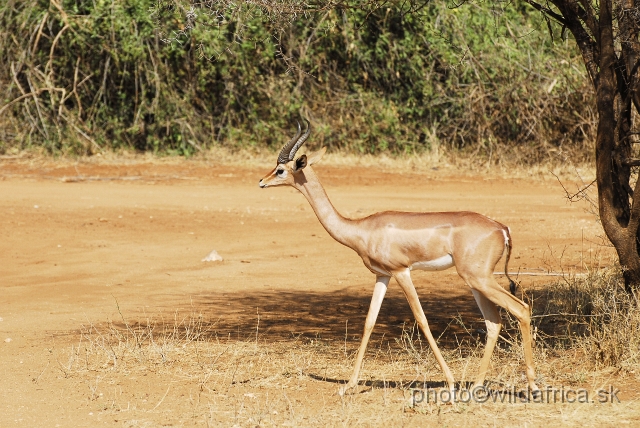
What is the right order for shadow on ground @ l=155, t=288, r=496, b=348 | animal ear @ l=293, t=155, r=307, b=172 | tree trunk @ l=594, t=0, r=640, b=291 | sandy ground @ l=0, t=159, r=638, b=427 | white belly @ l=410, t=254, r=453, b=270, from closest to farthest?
white belly @ l=410, t=254, r=453, b=270
animal ear @ l=293, t=155, r=307, b=172
sandy ground @ l=0, t=159, r=638, b=427
tree trunk @ l=594, t=0, r=640, b=291
shadow on ground @ l=155, t=288, r=496, b=348

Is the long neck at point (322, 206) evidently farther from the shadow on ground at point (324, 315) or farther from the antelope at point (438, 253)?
the shadow on ground at point (324, 315)

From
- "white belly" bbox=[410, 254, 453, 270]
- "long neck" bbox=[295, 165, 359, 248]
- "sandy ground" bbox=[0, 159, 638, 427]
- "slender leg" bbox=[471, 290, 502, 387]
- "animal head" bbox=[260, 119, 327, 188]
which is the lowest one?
"sandy ground" bbox=[0, 159, 638, 427]

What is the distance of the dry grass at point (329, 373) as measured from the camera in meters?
5.28

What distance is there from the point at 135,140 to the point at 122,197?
4332 mm

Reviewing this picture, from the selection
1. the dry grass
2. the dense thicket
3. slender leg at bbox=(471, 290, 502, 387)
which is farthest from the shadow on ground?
the dense thicket

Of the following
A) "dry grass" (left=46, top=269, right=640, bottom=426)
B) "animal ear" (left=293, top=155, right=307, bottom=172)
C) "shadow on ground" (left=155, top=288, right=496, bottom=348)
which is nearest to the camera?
"dry grass" (left=46, top=269, right=640, bottom=426)

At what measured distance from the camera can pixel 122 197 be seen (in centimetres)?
1445

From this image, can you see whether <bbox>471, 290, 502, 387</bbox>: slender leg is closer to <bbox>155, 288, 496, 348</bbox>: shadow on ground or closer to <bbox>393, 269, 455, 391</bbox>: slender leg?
<bbox>393, 269, 455, 391</bbox>: slender leg

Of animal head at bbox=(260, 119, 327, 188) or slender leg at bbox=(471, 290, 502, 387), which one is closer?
slender leg at bbox=(471, 290, 502, 387)

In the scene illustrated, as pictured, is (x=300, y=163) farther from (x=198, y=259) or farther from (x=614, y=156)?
(x=198, y=259)

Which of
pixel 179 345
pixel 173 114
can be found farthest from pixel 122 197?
pixel 179 345

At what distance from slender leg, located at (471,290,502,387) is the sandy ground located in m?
0.75

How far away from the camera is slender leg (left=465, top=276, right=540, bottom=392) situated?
17.8 ft

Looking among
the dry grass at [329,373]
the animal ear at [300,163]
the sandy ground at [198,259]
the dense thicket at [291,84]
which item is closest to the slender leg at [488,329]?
the dry grass at [329,373]
